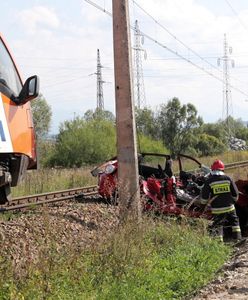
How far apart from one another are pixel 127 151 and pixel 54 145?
37.4 m

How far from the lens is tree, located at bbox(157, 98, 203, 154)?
7681cm

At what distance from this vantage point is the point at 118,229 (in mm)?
8664

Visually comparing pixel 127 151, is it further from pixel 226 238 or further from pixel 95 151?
pixel 95 151

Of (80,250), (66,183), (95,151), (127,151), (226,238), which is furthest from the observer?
(95,151)

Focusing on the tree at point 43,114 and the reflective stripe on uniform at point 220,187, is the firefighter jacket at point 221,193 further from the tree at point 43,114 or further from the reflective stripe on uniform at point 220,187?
the tree at point 43,114

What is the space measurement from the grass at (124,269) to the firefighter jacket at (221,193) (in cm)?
189

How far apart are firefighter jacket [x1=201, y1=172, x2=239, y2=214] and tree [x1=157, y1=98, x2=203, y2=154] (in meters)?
63.0

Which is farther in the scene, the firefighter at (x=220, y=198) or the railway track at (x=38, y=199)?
the firefighter at (x=220, y=198)

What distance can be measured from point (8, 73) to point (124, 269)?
2.97 meters

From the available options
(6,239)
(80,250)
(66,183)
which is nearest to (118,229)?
(80,250)

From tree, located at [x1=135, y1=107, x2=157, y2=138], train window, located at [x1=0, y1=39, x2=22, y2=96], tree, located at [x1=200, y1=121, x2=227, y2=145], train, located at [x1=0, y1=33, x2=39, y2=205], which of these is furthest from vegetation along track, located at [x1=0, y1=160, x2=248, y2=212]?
tree, located at [x1=200, y1=121, x2=227, y2=145]

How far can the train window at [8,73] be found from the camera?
6.81 metres

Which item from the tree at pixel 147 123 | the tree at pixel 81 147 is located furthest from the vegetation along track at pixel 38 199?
the tree at pixel 147 123

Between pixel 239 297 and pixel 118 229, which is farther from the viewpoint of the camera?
pixel 118 229
